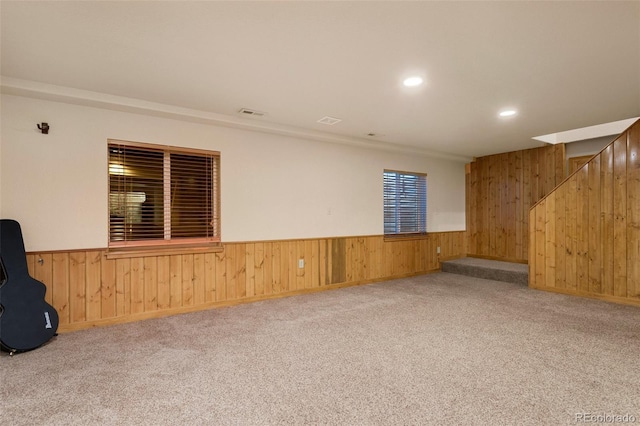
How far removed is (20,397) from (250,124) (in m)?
3.36

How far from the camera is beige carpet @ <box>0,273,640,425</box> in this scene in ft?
6.35

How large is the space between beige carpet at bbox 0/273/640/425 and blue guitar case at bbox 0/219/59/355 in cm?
15

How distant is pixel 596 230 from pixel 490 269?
172 centimetres

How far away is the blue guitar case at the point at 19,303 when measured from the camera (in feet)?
9.10

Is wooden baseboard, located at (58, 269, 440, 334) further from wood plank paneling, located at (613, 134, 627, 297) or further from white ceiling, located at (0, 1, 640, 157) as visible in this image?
wood plank paneling, located at (613, 134, 627, 297)

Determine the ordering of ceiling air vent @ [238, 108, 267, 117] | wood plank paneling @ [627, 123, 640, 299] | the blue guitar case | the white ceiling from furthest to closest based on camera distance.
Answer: wood plank paneling @ [627, 123, 640, 299], ceiling air vent @ [238, 108, 267, 117], the blue guitar case, the white ceiling

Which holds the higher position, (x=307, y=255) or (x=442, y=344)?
(x=307, y=255)

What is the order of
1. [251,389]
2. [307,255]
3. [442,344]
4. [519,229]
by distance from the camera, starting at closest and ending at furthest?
[251,389] < [442,344] < [307,255] < [519,229]

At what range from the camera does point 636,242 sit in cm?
419

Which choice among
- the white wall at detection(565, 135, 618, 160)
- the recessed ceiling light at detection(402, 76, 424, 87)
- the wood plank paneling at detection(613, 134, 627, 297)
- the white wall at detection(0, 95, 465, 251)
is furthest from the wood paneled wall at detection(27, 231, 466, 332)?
the white wall at detection(565, 135, 618, 160)

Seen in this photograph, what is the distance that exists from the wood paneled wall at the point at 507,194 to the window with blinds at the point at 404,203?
56.2 inches

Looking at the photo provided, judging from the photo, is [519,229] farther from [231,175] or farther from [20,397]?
[20,397]

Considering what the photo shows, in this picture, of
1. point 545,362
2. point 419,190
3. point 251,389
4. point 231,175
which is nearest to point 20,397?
point 251,389

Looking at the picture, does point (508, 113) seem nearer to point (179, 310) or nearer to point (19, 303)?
point (179, 310)
